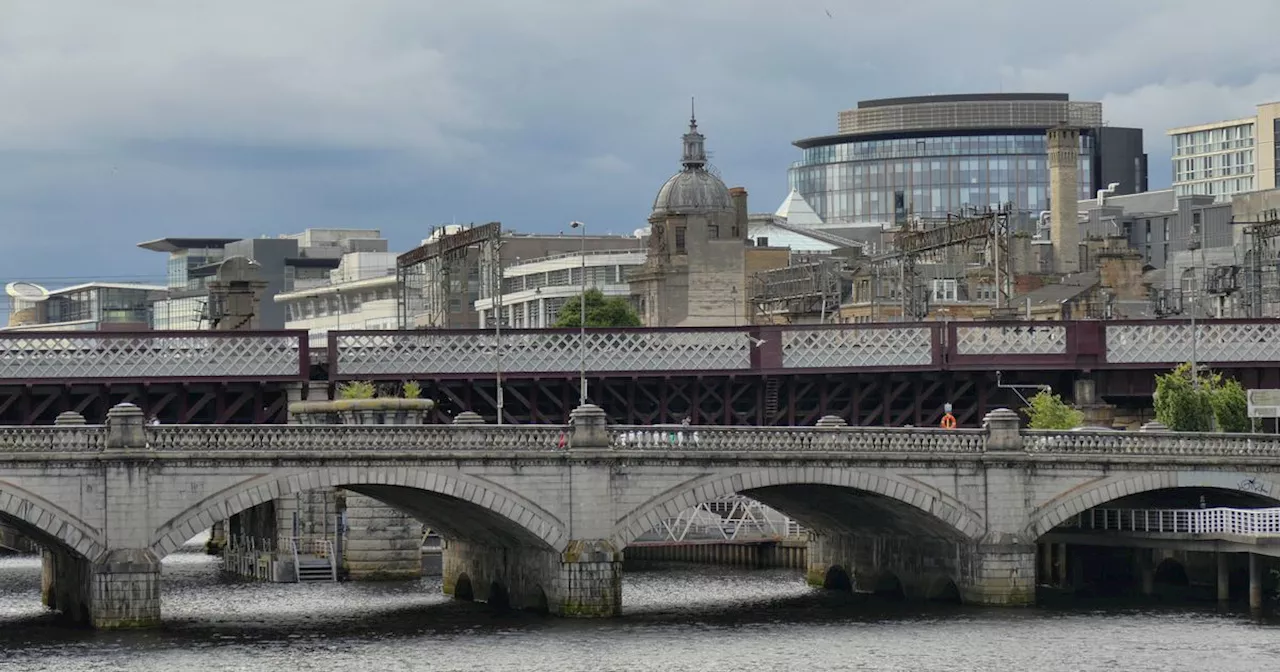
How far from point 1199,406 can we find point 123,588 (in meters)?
54.6

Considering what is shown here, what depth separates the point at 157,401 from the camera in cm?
12850

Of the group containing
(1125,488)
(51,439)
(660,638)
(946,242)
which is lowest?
(660,638)

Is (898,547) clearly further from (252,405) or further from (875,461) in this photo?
(252,405)

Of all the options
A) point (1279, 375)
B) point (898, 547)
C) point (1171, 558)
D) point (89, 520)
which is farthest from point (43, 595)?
point (1279, 375)

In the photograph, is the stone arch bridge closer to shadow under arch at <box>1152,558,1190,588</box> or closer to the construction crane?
shadow under arch at <box>1152,558,1190,588</box>

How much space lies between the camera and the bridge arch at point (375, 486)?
305 ft

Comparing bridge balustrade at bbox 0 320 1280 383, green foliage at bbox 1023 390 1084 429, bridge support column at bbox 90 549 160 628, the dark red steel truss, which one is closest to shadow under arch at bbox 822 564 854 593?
green foliage at bbox 1023 390 1084 429

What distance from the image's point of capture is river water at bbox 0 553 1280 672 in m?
85.9

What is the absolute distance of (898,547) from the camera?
109 m

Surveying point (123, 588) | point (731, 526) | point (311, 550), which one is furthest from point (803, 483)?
point (731, 526)

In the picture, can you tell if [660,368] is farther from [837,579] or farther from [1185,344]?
[1185,344]

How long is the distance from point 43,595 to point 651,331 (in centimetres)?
3690

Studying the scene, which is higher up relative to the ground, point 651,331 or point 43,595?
point 651,331

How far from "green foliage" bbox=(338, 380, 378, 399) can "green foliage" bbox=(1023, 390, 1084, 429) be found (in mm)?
30853
